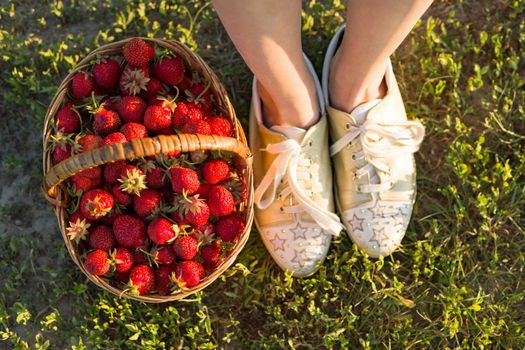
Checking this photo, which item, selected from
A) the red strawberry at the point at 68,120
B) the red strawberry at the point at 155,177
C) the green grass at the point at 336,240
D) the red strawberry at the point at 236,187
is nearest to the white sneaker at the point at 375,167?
the green grass at the point at 336,240

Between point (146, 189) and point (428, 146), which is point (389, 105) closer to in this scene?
point (428, 146)

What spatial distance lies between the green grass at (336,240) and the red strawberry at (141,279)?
0.24 meters

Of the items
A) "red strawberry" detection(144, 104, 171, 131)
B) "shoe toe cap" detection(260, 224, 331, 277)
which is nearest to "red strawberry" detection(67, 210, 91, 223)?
"red strawberry" detection(144, 104, 171, 131)

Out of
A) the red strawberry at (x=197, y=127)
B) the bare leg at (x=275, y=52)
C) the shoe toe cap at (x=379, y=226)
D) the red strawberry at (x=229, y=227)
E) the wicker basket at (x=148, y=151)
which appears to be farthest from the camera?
the shoe toe cap at (x=379, y=226)

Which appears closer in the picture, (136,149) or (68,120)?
(136,149)

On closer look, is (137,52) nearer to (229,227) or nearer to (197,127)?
(197,127)

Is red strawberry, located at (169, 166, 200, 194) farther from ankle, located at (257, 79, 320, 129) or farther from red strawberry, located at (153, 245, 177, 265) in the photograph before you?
ankle, located at (257, 79, 320, 129)

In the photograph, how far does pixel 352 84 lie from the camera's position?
5.32 feet

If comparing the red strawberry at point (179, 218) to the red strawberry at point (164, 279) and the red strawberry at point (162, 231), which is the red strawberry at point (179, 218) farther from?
the red strawberry at point (164, 279)

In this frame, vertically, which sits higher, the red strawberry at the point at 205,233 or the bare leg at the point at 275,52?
the bare leg at the point at 275,52

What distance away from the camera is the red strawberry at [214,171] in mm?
1604

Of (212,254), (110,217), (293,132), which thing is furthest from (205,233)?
(293,132)

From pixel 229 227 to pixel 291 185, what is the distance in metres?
0.23

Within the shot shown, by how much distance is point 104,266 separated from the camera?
5.12 feet
